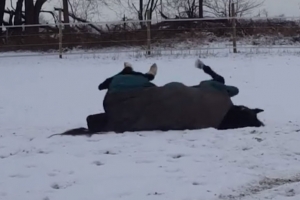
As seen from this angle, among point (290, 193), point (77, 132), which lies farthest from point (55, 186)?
point (77, 132)

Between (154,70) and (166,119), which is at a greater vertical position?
(154,70)

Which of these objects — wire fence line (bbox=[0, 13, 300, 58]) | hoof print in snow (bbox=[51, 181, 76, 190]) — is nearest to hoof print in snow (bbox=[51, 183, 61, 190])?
hoof print in snow (bbox=[51, 181, 76, 190])

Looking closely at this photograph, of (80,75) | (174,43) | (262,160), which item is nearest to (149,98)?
(262,160)

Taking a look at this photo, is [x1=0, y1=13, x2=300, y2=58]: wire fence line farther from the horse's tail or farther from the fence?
the horse's tail

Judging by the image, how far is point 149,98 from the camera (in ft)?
23.7

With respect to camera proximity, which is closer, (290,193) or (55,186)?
(290,193)

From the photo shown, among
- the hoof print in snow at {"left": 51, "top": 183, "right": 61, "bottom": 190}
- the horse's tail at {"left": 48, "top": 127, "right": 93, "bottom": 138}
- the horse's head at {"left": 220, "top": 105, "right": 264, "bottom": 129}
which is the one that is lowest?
the hoof print in snow at {"left": 51, "top": 183, "right": 61, "bottom": 190}

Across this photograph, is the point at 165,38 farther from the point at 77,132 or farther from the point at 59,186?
the point at 59,186

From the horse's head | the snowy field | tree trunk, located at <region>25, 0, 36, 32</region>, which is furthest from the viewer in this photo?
tree trunk, located at <region>25, 0, 36, 32</region>

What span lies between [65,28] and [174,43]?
17.7 feet

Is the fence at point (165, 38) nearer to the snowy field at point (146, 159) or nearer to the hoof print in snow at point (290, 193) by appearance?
the snowy field at point (146, 159)

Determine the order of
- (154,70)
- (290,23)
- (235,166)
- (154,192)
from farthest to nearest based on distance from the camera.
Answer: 1. (290,23)
2. (154,70)
3. (235,166)
4. (154,192)

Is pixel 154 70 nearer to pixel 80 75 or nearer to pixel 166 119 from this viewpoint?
pixel 166 119

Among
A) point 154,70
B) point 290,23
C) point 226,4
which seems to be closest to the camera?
point 154,70
